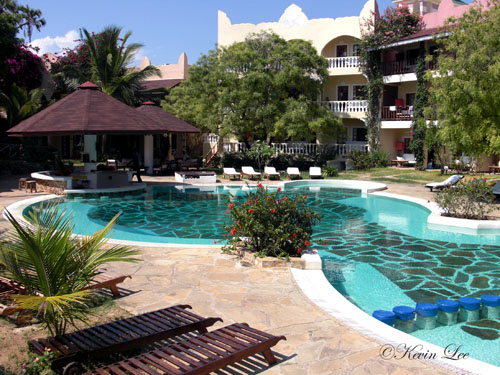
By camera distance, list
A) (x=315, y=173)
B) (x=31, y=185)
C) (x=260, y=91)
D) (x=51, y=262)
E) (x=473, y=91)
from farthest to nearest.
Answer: (x=260, y=91)
(x=315, y=173)
(x=31, y=185)
(x=473, y=91)
(x=51, y=262)

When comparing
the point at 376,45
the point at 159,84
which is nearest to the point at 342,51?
the point at 376,45

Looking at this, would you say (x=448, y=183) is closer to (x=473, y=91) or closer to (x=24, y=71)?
(x=473, y=91)

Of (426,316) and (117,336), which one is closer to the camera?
(117,336)

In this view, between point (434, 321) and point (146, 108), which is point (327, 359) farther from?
point (146, 108)

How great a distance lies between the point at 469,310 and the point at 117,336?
5229 millimetres

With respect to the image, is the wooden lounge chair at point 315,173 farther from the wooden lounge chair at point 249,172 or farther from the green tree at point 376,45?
the green tree at point 376,45

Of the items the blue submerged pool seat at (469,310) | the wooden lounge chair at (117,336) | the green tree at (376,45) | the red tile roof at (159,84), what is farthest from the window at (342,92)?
the wooden lounge chair at (117,336)

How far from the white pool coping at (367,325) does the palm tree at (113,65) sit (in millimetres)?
25064

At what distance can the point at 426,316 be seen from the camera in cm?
673

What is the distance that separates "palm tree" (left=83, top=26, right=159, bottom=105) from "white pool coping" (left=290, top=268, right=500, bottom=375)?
2506 centimetres

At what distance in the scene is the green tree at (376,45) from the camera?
29.4 meters

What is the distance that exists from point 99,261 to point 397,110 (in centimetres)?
2761

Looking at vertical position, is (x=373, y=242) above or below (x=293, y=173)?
below

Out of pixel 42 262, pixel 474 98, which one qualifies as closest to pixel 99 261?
pixel 42 262
